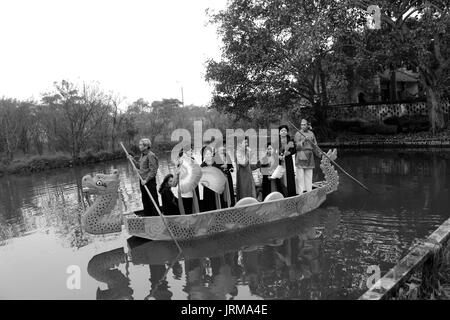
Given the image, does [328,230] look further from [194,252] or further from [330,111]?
[330,111]

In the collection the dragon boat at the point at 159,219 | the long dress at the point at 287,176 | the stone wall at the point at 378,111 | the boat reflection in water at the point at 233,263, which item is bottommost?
the boat reflection in water at the point at 233,263

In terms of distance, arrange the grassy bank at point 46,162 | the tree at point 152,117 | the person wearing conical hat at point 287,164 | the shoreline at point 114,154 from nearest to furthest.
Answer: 1. the person wearing conical hat at point 287,164
2. the shoreline at point 114,154
3. the grassy bank at point 46,162
4. the tree at point 152,117

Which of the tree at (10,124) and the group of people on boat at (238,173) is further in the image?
the tree at (10,124)

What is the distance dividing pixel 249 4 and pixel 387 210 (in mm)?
12738

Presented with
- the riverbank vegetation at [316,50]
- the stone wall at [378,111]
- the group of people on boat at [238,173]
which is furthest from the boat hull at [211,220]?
the stone wall at [378,111]

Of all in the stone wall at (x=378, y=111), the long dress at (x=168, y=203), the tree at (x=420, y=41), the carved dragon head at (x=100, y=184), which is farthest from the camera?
the stone wall at (x=378, y=111)

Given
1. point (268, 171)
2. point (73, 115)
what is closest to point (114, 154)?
point (73, 115)

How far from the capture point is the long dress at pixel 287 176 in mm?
7730

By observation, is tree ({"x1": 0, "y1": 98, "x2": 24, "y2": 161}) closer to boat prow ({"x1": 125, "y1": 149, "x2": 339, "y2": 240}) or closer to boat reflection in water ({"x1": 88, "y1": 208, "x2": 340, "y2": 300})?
boat prow ({"x1": 125, "y1": 149, "x2": 339, "y2": 240})

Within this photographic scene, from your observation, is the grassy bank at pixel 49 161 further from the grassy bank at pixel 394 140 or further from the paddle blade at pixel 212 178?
the paddle blade at pixel 212 178

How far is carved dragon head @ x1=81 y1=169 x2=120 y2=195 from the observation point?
6047 millimetres

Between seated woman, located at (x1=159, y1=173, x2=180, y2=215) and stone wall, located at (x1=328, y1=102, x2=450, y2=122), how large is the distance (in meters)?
17.5

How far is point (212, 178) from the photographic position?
21.3 ft

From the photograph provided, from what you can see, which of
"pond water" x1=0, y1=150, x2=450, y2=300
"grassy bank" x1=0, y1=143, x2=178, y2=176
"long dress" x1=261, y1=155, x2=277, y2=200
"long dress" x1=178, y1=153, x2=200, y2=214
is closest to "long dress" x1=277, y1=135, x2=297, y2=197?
"long dress" x1=261, y1=155, x2=277, y2=200
